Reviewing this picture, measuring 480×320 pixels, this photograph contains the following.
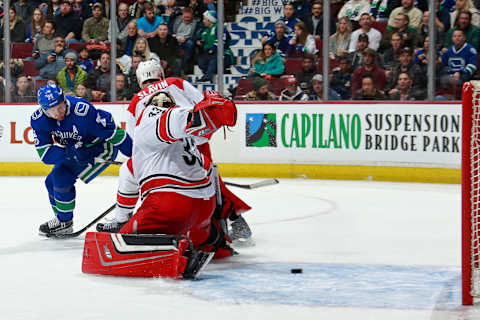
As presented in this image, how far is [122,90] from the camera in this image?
8969 mm

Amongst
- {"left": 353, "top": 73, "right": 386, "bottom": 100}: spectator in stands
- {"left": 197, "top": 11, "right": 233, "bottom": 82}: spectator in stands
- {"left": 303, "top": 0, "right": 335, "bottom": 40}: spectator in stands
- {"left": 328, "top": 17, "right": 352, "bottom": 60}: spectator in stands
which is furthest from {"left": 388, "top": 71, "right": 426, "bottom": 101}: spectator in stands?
{"left": 197, "top": 11, "right": 233, "bottom": 82}: spectator in stands

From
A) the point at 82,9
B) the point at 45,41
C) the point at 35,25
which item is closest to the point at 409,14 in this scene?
the point at 82,9

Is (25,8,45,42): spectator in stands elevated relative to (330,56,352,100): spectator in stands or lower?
elevated

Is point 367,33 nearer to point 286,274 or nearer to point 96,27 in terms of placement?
point 96,27

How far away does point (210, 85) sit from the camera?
879 centimetres

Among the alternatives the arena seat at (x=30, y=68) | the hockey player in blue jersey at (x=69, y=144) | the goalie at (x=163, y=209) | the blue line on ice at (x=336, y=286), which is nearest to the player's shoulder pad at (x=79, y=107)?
the hockey player in blue jersey at (x=69, y=144)

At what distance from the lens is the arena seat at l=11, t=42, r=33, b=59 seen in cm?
916

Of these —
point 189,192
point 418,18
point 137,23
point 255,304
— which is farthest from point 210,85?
point 255,304

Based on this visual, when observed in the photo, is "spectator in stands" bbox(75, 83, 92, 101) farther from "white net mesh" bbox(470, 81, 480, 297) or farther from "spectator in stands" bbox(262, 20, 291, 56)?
"white net mesh" bbox(470, 81, 480, 297)

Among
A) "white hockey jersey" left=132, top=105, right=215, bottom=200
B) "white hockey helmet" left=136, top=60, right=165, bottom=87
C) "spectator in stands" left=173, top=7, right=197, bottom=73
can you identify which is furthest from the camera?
"spectator in stands" left=173, top=7, right=197, bottom=73

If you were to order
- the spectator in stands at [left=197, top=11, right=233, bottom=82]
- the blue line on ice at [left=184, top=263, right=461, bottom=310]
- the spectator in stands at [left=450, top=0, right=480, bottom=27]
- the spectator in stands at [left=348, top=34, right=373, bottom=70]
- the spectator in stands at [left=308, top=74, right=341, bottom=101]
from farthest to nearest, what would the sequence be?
the spectator in stands at [left=197, top=11, right=233, bottom=82]
the spectator in stands at [left=308, top=74, right=341, bottom=101]
the spectator in stands at [left=348, top=34, right=373, bottom=70]
the spectator in stands at [left=450, top=0, right=480, bottom=27]
the blue line on ice at [left=184, top=263, right=461, bottom=310]

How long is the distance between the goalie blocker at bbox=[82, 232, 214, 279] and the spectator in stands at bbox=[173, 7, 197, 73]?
18.2ft

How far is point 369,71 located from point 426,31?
708 mm

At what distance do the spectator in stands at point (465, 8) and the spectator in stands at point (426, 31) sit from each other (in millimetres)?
138
